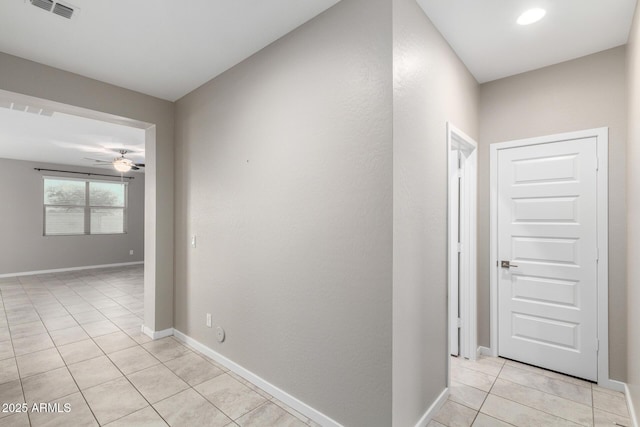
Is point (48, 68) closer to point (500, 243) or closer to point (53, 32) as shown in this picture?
point (53, 32)

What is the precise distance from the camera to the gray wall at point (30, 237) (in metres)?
6.82

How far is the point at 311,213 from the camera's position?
2100mm

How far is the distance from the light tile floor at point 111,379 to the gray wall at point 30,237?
135 inches

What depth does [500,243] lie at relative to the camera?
2998 mm

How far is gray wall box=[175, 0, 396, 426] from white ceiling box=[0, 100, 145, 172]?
2790 mm

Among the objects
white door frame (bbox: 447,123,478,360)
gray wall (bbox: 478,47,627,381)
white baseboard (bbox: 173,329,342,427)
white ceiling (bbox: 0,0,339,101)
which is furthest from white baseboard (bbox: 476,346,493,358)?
white ceiling (bbox: 0,0,339,101)

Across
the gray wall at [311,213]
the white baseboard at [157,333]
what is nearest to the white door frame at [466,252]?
the gray wall at [311,213]

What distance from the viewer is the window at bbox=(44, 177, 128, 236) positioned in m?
7.45

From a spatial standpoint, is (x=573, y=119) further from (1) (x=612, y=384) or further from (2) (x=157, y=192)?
(2) (x=157, y=192)

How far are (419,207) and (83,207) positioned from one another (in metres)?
9.02

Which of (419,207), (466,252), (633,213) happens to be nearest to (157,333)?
(419,207)

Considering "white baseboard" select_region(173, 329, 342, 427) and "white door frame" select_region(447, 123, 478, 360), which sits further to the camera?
"white door frame" select_region(447, 123, 478, 360)

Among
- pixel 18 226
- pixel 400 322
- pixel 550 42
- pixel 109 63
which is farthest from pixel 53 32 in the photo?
pixel 18 226

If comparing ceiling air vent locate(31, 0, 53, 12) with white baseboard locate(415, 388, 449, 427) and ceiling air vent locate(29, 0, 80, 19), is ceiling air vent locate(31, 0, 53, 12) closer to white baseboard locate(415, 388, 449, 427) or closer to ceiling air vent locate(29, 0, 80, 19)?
ceiling air vent locate(29, 0, 80, 19)
